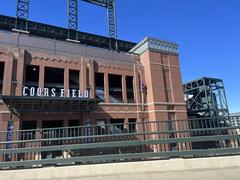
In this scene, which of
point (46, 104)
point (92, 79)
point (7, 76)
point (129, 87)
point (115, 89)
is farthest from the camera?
point (129, 87)

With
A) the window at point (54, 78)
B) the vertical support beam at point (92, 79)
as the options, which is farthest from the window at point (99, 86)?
the window at point (54, 78)

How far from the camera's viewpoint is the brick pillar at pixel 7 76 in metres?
19.0

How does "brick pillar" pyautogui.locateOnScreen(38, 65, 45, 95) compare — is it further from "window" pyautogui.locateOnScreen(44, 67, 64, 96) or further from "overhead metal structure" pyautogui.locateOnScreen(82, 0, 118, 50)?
"overhead metal structure" pyautogui.locateOnScreen(82, 0, 118, 50)

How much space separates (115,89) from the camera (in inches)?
1081

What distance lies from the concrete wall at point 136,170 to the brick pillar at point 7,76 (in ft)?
48.4

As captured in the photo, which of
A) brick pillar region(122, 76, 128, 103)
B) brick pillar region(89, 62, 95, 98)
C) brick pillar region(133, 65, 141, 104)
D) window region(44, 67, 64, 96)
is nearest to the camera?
brick pillar region(89, 62, 95, 98)

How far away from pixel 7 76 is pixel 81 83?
763 cm

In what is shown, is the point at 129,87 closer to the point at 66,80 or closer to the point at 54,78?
the point at 66,80

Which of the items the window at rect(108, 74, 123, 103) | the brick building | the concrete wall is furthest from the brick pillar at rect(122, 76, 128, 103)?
the concrete wall

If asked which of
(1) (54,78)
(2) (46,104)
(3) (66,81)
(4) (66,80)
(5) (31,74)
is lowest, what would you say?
(2) (46,104)

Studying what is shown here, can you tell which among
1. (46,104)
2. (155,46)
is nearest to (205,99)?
(155,46)

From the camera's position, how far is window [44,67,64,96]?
77.8 feet

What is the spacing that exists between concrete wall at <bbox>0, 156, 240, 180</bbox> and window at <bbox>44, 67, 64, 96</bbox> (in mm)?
16826

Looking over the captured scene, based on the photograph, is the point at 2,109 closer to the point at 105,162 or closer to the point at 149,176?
the point at 105,162
